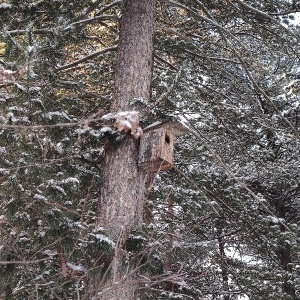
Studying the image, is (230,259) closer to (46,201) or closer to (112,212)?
(112,212)

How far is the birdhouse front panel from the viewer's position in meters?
4.09

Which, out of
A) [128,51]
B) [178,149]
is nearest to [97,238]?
[128,51]

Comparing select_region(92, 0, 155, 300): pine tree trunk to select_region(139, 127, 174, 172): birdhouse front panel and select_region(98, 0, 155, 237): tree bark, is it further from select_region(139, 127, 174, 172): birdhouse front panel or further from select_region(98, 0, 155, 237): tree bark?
select_region(139, 127, 174, 172): birdhouse front panel

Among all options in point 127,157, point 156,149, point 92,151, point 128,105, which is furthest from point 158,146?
point 92,151

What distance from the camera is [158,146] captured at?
409 cm

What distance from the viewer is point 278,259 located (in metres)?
8.66

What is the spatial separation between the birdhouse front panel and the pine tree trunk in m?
0.15

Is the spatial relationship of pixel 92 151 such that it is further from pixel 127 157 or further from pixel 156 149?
pixel 156 149

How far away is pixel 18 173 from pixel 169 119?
1.44m

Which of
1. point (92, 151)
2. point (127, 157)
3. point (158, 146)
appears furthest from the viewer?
point (92, 151)

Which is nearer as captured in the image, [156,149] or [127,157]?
[156,149]

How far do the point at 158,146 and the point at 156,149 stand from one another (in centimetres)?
3

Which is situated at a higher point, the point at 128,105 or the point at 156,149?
the point at 128,105

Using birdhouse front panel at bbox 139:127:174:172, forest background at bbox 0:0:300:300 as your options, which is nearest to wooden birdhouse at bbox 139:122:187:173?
birdhouse front panel at bbox 139:127:174:172
